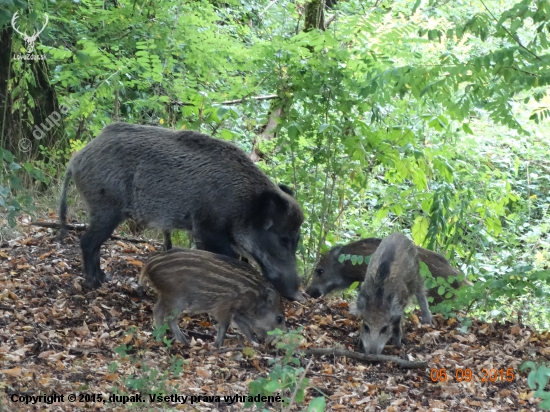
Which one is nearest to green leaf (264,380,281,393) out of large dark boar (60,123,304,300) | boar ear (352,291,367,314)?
boar ear (352,291,367,314)

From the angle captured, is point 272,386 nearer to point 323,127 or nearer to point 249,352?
point 249,352

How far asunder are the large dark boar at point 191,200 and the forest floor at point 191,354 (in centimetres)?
39

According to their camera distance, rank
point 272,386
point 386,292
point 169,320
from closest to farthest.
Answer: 1. point 272,386
2. point 169,320
3. point 386,292

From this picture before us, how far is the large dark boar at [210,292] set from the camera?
526 cm

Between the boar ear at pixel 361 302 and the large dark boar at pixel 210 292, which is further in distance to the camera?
the boar ear at pixel 361 302

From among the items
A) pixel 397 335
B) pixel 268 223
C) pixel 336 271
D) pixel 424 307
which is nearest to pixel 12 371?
pixel 268 223

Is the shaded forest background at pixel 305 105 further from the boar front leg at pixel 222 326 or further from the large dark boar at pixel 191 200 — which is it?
the boar front leg at pixel 222 326

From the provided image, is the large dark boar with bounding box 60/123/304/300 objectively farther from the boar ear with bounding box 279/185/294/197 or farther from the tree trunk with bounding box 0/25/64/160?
Result: the tree trunk with bounding box 0/25/64/160

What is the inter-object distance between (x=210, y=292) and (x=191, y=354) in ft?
1.56

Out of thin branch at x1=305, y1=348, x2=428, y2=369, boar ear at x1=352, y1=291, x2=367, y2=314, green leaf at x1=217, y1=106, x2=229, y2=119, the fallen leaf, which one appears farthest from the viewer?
green leaf at x1=217, y1=106, x2=229, y2=119

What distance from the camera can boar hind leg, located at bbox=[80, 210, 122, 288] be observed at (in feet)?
20.3

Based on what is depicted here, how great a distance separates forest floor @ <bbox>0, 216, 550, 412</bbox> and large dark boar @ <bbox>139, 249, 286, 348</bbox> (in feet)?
0.72

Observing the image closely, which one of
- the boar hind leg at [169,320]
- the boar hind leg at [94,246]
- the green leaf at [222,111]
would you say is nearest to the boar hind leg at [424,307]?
the boar hind leg at [169,320]

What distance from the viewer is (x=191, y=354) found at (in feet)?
16.6
